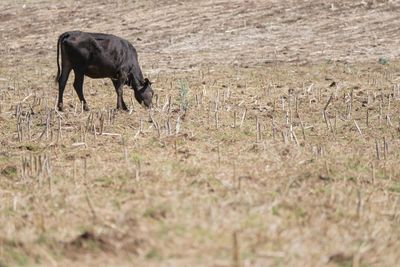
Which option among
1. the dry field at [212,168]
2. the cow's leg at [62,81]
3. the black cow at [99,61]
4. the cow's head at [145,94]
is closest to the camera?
the dry field at [212,168]

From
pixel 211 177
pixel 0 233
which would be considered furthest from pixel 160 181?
pixel 0 233

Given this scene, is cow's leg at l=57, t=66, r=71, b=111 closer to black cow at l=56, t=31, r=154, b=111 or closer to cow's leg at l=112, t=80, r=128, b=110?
black cow at l=56, t=31, r=154, b=111

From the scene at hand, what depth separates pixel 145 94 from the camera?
11836 mm

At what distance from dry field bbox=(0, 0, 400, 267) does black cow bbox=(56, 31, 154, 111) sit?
582 millimetres

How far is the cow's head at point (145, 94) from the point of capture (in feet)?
38.7

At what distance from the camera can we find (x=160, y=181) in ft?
19.3

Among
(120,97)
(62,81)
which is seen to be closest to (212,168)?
(120,97)

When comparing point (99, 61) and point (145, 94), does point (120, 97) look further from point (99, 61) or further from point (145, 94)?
point (99, 61)

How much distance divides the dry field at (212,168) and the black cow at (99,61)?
0.58 m

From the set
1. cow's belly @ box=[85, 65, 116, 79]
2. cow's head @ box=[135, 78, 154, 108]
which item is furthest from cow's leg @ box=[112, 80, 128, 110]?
cow's head @ box=[135, 78, 154, 108]

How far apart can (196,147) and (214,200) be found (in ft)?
8.11

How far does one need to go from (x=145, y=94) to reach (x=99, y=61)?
111 cm

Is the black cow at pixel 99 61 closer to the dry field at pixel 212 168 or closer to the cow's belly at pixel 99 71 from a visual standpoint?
the cow's belly at pixel 99 71

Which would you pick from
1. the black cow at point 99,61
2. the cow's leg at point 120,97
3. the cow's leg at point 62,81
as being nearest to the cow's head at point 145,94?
the black cow at point 99,61
